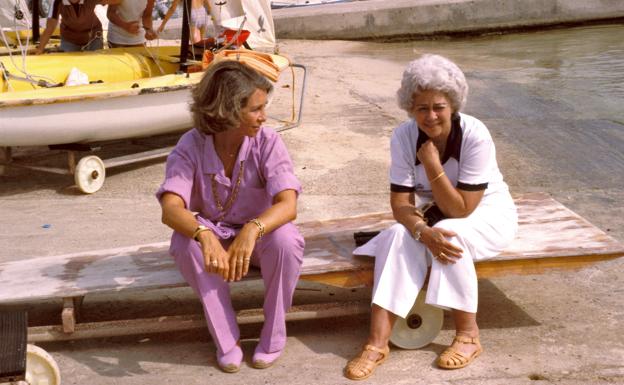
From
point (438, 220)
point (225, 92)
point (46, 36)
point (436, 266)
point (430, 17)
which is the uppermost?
point (225, 92)

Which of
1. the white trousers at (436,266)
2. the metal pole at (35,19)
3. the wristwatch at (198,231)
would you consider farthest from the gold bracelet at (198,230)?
the metal pole at (35,19)

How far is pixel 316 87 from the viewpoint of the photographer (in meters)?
11.8

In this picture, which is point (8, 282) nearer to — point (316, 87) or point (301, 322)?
point (301, 322)

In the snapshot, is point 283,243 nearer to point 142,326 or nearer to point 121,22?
point 142,326

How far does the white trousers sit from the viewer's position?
3.95 m

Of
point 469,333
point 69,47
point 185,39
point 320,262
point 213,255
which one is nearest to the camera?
point 213,255

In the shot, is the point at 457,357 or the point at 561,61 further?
the point at 561,61

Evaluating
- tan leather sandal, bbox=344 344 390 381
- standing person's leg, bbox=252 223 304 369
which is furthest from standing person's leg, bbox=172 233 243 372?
tan leather sandal, bbox=344 344 390 381

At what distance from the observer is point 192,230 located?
3900 mm

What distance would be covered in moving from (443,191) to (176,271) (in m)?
1.24

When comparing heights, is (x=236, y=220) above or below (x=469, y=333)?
above

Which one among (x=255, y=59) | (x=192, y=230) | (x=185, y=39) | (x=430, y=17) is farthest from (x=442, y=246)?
(x=430, y=17)

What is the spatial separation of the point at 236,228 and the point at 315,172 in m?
3.34

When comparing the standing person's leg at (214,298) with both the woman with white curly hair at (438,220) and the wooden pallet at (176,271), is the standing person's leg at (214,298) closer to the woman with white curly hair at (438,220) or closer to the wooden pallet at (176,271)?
the wooden pallet at (176,271)
